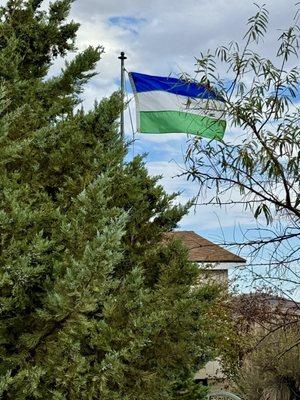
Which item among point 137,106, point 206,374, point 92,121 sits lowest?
point 206,374

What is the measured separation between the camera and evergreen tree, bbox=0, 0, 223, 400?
543 cm

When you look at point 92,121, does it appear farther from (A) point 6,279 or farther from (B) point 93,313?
(A) point 6,279

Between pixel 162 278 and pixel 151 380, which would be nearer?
pixel 151 380

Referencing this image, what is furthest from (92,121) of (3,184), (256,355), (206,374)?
(206,374)

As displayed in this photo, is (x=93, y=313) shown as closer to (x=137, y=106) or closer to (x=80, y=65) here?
(x=80, y=65)

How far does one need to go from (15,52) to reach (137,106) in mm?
6835

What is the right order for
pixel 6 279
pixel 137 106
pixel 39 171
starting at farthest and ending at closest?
pixel 137 106, pixel 39 171, pixel 6 279

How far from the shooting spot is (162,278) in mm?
7695

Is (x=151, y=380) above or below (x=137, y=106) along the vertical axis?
below

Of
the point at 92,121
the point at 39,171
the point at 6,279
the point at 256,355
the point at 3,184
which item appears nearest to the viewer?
the point at 6,279

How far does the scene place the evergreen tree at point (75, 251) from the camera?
5434 millimetres

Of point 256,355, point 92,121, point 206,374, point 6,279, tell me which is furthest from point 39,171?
point 206,374

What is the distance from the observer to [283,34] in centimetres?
735

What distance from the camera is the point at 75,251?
5660 mm
